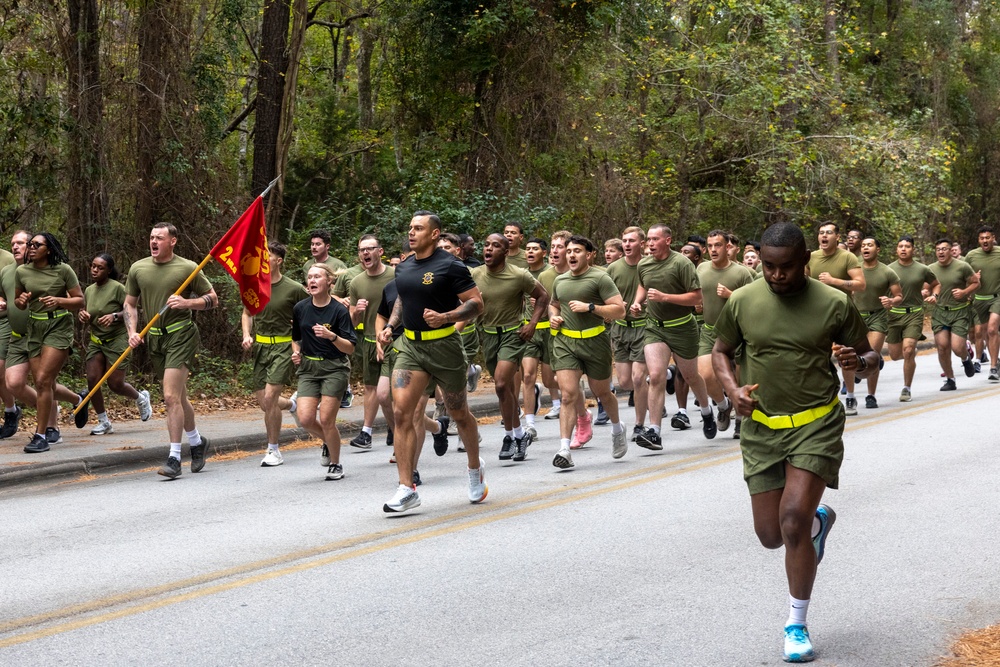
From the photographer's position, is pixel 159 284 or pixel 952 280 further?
pixel 952 280

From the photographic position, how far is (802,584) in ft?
18.2

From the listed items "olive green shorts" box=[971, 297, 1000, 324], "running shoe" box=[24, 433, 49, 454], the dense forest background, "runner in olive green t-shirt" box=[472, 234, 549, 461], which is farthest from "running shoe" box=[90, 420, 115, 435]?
"olive green shorts" box=[971, 297, 1000, 324]

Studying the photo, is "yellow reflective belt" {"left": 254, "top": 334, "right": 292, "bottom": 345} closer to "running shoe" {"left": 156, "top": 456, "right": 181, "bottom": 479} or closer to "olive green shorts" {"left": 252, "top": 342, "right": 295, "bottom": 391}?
"olive green shorts" {"left": 252, "top": 342, "right": 295, "bottom": 391}

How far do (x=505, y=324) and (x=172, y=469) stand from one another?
11.5 ft

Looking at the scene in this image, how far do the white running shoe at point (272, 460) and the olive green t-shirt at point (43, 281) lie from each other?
2.74m

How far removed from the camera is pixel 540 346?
1376 centimetres

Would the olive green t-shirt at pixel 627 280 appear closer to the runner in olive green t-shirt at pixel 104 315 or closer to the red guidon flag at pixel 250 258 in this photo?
the red guidon flag at pixel 250 258

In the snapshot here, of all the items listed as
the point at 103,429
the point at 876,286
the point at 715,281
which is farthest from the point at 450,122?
the point at 715,281

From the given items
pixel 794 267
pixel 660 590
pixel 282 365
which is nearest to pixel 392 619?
pixel 660 590

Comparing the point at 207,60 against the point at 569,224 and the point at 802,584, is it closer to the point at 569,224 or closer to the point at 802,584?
the point at 569,224

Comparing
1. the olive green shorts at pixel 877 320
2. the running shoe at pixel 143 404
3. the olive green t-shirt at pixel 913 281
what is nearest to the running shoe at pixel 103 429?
the running shoe at pixel 143 404

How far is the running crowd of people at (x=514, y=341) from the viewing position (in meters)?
5.73

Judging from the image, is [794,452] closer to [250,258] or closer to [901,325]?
[250,258]

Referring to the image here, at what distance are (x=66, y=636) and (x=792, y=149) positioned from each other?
23629 mm
